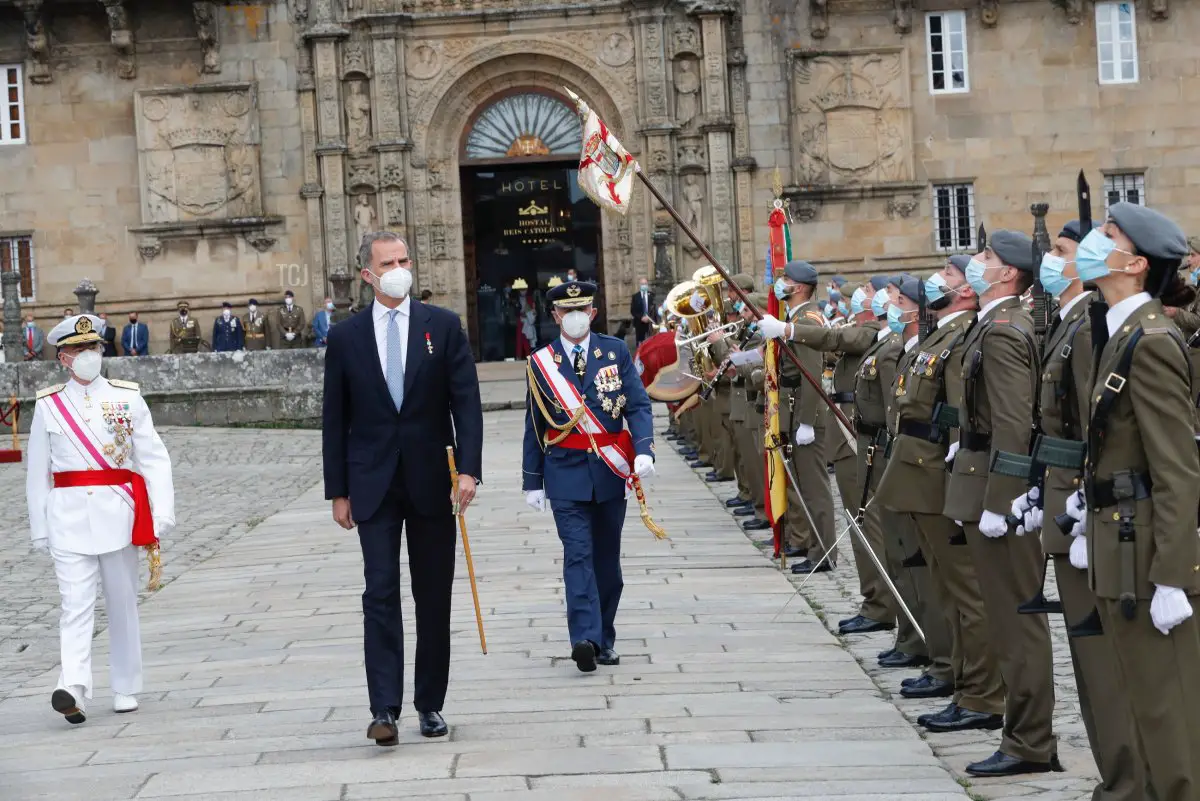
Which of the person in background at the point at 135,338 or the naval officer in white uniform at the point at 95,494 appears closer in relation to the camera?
the naval officer in white uniform at the point at 95,494

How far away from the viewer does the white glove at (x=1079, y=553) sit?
216 inches

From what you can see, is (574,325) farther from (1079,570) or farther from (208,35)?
(208,35)

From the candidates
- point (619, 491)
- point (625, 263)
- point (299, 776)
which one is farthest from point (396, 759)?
point (625, 263)

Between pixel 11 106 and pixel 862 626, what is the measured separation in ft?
93.4

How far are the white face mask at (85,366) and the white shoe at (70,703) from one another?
61.6 inches

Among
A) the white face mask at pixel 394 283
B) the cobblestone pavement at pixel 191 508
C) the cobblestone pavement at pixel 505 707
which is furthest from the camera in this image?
the cobblestone pavement at pixel 191 508

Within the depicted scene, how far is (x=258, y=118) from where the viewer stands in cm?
3353

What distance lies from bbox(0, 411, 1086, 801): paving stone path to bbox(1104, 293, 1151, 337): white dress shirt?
177 centimetres

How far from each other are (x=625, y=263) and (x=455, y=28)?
216 inches

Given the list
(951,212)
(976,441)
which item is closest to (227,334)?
(951,212)

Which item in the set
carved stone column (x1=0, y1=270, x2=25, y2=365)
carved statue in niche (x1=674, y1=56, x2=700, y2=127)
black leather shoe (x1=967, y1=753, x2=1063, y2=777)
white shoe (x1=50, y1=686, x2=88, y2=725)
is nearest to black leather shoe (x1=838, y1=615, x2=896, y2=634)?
black leather shoe (x1=967, y1=753, x2=1063, y2=777)

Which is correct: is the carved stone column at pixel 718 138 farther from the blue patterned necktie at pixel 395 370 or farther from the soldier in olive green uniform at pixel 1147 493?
the soldier in olive green uniform at pixel 1147 493

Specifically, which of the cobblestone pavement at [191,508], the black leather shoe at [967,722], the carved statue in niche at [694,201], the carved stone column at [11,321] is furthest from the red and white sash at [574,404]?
the carved statue in niche at [694,201]

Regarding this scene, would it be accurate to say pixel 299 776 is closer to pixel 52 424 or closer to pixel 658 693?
pixel 658 693
